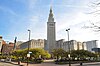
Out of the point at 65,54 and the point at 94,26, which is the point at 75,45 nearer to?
the point at 65,54

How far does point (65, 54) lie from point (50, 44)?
108285 mm

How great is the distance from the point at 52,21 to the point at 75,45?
39.1 metres

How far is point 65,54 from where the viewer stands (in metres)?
66.8

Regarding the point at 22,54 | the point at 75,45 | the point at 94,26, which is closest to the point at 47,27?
the point at 75,45

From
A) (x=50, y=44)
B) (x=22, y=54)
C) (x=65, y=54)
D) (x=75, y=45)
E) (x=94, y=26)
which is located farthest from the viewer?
(x=75, y=45)

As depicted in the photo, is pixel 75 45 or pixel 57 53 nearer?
pixel 57 53

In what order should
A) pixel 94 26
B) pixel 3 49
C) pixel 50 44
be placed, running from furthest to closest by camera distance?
pixel 50 44
pixel 3 49
pixel 94 26

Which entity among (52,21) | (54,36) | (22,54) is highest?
(52,21)

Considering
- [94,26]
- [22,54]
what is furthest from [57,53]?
[94,26]

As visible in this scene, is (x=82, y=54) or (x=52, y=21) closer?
(x=82, y=54)

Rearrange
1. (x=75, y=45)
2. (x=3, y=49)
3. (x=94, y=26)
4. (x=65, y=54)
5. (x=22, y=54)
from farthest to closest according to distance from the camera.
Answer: (x=75, y=45), (x=3, y=49), (x=22, y=54), (x=65, y=54), (x=94, y=26)

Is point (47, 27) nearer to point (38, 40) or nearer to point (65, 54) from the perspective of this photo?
point (38, 40)

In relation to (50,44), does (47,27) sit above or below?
above

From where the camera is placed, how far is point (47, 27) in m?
183
